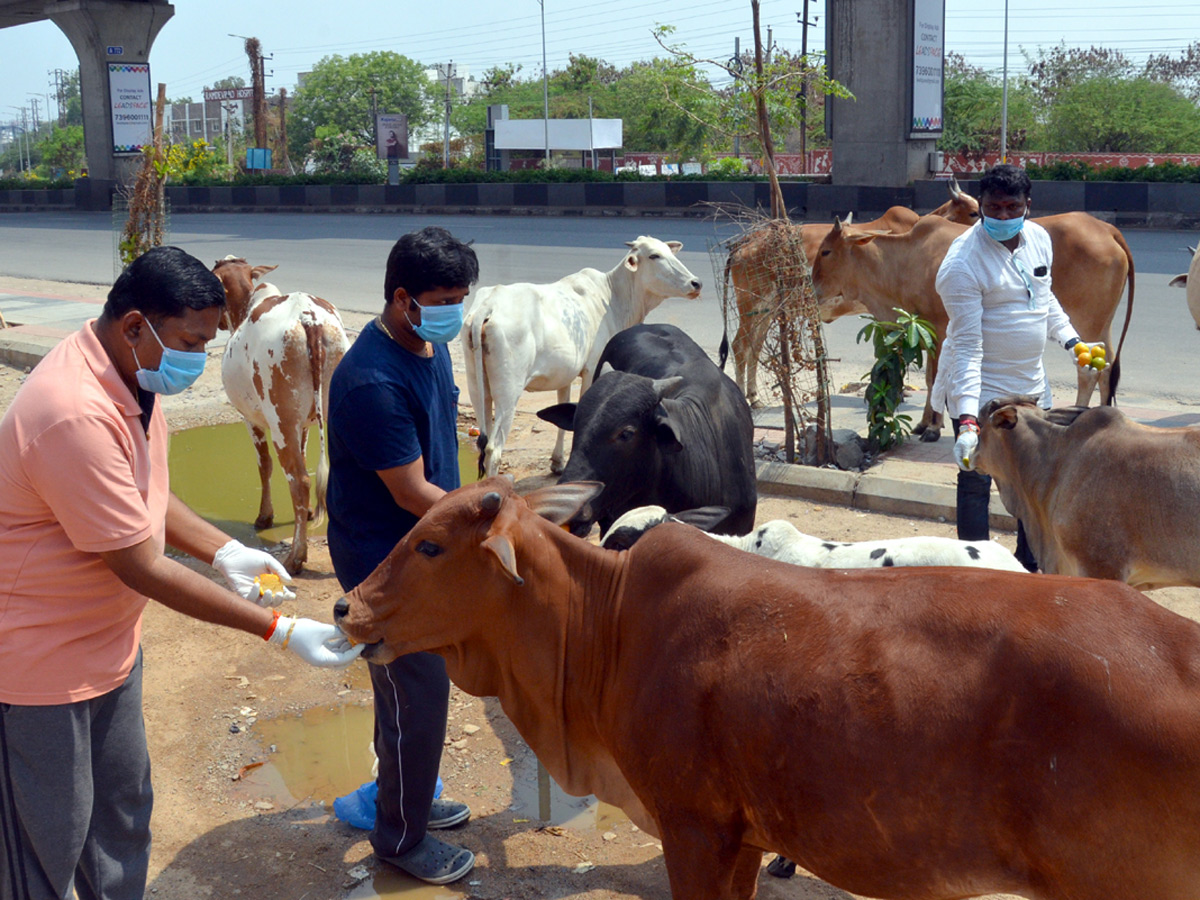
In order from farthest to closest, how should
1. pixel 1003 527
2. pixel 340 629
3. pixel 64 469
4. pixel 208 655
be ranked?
pixel 1003 527 < pixel 208 655 < pixel 340 629 < pixel 64 469

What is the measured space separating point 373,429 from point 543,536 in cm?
74

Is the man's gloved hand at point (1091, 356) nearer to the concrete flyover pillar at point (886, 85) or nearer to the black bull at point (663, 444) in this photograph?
the black bull at point (663, 444)

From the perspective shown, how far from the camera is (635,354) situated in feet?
20.2

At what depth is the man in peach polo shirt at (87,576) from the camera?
2.70 m

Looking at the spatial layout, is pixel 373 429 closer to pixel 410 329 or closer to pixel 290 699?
pixel 410 329

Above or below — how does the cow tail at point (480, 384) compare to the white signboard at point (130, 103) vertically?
below

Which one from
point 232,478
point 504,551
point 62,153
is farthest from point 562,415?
point 62,153

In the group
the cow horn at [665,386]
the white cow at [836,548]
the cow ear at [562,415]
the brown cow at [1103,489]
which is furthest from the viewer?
the cow ear at [562,415]

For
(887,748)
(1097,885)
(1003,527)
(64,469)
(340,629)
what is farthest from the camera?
(1003,527)

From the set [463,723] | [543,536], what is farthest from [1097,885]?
[463,723]

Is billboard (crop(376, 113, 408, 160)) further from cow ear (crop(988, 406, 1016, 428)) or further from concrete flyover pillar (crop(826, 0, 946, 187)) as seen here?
cow ear (crop(988, 406, 1016, 428))

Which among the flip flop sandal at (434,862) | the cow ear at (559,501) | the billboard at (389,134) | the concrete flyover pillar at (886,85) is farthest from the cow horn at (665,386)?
the billboard at (389,134)

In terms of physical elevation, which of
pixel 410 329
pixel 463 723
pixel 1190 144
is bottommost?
pixel 463 723

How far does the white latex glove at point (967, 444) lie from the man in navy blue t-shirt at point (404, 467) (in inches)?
82.1
